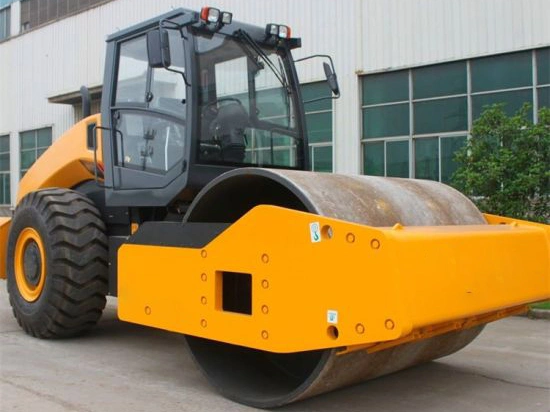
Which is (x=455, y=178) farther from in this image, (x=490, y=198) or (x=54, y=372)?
(x=54, y=372)

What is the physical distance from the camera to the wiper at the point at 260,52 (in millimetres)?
5659

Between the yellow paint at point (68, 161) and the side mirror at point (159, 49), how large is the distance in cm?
171

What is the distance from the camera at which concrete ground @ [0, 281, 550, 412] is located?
4.29 metres

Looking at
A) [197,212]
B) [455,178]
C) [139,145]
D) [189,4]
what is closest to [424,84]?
[455,178]

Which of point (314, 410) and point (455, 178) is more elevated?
point (455, 178)

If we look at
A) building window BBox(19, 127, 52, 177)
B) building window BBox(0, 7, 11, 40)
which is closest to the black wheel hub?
building window BBox(19, 127, 52, 177)

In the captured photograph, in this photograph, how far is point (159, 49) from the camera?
4.91 m

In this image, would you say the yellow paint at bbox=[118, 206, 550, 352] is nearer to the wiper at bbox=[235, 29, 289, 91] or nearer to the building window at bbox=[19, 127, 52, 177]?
the wiper at bbox=[235, 29, 289, 91]

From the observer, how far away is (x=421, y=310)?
3293mm

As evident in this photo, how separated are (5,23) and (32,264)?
1002 inches

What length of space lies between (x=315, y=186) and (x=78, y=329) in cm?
321

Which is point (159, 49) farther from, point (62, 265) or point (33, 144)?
point (33, 144)

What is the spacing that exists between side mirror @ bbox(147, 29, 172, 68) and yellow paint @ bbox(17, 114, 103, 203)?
5.60 ft

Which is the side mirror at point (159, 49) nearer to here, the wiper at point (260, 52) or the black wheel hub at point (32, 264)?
the wiper at point (260, 52)
